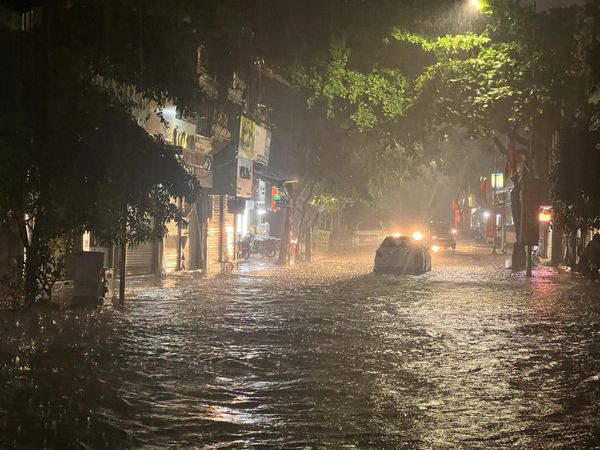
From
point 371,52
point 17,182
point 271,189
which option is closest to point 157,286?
point 17,182

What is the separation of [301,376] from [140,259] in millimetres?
14933

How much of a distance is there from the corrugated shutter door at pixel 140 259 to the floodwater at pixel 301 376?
19.8ft

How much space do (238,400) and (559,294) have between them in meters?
14.9

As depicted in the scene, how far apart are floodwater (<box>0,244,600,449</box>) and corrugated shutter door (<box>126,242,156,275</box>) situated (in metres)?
6.03

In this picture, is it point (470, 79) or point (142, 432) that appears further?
point (470, 79)

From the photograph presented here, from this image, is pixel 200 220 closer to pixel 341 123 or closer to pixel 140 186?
pixel 341 123

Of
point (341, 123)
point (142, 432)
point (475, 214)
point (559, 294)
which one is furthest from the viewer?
point (475, 214)

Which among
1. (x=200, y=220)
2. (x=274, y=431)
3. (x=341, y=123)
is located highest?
(x=341, y=123)

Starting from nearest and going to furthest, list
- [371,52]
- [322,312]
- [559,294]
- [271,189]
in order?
[322,312] → [559,294] → [371,52] → [271,189]

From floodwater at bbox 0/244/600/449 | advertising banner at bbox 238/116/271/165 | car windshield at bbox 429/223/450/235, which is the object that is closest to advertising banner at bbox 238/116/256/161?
advertising banner at bbox 238/116/271/165

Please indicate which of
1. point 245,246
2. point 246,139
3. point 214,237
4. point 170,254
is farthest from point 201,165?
point 245,246

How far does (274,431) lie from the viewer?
6309 millimetres

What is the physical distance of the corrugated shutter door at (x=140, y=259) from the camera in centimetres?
2205

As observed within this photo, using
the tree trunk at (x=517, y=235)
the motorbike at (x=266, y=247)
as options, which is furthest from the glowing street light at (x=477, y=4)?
the motorbike at (x=266, y=247)
